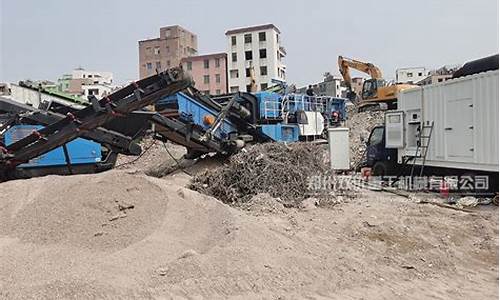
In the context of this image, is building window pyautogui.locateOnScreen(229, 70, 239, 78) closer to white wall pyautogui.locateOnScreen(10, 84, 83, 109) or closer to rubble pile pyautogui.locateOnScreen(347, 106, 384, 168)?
rubble pile pyautogui.locateOnScreen(347, 106, 384, 168)

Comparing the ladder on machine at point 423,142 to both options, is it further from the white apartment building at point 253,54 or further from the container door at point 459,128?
the white apartment building at point 253,54

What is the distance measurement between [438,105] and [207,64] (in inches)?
2414

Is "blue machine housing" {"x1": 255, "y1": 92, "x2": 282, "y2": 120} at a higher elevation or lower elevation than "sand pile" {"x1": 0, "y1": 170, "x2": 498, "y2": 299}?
higher

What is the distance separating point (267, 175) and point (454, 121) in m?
4.35

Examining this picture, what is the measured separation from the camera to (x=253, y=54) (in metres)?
61.8

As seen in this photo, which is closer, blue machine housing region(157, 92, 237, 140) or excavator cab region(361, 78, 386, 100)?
blue machine housing region(157, 92, 237, 140)

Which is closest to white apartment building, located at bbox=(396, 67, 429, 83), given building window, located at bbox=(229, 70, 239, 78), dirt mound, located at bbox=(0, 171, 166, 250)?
building window, located at bbox=(229, 70, 239, 78)

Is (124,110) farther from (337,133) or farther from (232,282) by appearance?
(337,133)

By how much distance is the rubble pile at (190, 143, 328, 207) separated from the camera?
8.48m

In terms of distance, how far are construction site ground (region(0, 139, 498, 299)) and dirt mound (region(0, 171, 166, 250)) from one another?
0.02 meters

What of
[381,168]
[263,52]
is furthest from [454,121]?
[263,52]

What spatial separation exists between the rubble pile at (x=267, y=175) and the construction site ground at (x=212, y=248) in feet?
1.76

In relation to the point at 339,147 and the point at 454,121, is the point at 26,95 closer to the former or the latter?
the point at 339,147

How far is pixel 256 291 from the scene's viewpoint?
15.1ft
